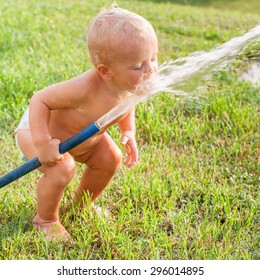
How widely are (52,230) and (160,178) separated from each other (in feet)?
2.44

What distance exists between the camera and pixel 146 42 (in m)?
2.56

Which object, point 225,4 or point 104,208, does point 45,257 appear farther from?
point 225,4

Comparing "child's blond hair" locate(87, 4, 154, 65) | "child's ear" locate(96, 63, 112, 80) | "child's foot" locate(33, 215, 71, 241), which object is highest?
"child's blond hair" locate(87, 4, 154, 65)

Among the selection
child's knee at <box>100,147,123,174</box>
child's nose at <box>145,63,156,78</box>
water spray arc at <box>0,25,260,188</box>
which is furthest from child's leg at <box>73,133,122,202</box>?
child's nose at <box>145,63,156,78</box>

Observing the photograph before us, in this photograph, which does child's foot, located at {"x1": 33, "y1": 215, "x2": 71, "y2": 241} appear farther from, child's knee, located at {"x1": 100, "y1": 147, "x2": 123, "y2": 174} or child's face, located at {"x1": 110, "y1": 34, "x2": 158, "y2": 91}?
child's face, located at {"x1": 110, "y1": 34, "x2": 158, "y2": 91}

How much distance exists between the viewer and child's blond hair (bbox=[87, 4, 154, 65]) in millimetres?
2547

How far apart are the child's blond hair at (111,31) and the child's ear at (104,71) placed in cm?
2

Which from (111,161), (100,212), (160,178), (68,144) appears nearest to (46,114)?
(68,144)

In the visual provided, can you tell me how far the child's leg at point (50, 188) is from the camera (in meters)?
2.78

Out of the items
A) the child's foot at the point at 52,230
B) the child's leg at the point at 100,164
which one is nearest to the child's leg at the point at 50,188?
the child's foot at the point at 52,230

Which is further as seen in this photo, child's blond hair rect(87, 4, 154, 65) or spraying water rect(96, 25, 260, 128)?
spraying water rect(96, 25, 260, 128)

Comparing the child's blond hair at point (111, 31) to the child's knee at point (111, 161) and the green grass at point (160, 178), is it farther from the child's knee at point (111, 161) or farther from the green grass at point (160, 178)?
the green grass at point (160, 178)

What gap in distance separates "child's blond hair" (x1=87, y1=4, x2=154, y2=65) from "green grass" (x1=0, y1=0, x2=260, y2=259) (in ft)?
2.39

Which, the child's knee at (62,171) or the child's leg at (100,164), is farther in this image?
the child's leg at (100,164)
